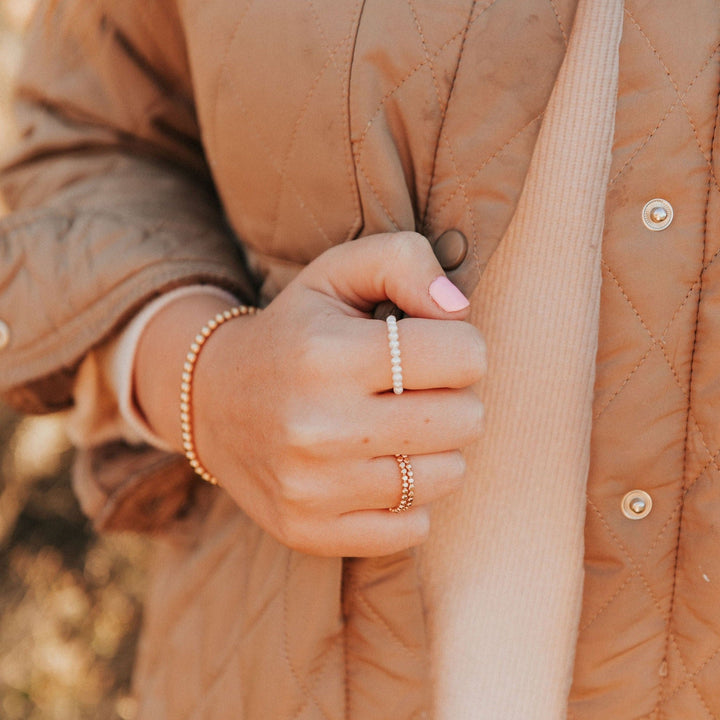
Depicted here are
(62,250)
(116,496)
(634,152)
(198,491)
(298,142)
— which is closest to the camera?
(634,152)

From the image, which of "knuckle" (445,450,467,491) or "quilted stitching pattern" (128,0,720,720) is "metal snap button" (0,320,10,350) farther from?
"knuckle" (445,450,467,491)

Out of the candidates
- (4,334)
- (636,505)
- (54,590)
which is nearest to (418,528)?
(636,505)

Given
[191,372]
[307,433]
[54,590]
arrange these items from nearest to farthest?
[307,433]
[191,372]
[54,590]

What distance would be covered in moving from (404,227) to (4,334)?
0.54 metres

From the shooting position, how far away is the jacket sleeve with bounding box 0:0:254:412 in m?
0.83

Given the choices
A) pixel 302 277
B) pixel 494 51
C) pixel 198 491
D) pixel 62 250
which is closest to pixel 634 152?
pixel 494 51

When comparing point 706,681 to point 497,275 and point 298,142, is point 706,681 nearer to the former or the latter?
point 497,275

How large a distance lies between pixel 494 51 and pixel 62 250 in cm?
57

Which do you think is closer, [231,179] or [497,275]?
[497,275]

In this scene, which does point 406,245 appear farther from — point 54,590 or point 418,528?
point 54,590

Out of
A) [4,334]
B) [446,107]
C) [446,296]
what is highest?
[446,107]

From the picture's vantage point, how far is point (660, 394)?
0.60 meters

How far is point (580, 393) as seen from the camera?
2.12ft

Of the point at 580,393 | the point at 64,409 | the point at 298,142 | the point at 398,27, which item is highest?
the point at 398,27
